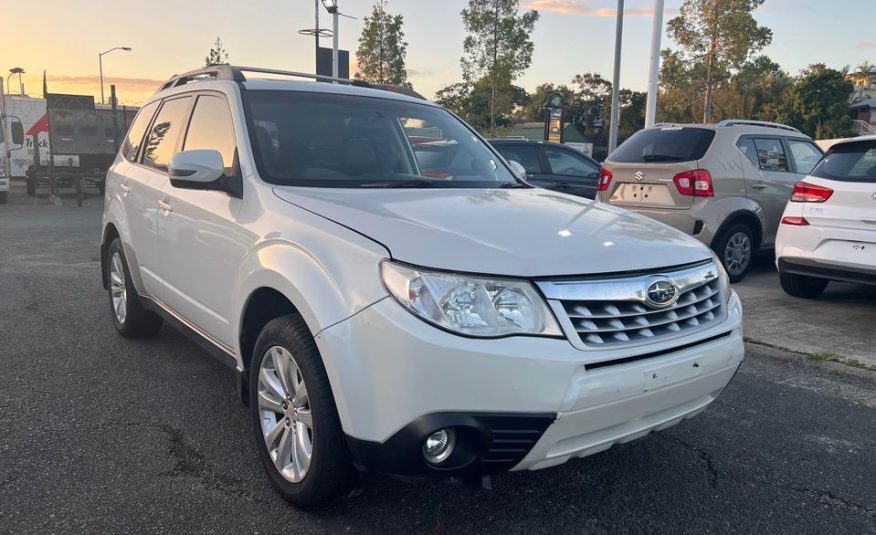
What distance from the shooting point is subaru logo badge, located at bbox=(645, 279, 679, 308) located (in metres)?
2.52

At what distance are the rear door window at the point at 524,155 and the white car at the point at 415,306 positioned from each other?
6.74 m

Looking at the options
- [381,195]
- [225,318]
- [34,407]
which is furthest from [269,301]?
[34,407]

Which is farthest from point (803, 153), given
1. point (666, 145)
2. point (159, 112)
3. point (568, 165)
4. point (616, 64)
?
point (616, 64)

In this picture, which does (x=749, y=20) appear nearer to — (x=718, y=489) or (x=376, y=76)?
(x=376, y=76)

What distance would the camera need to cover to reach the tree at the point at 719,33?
2872 cm

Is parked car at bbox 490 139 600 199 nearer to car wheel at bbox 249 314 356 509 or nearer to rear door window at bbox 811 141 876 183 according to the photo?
rear door window at bbox 811 141 876 183

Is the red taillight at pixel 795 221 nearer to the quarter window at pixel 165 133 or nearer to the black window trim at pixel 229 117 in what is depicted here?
the black window trim at pixel 229 117

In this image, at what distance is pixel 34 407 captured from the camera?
3.84m

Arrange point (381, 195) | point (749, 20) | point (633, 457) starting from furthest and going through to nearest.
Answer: point (749, 20), point (633, 457), point (381, 195)

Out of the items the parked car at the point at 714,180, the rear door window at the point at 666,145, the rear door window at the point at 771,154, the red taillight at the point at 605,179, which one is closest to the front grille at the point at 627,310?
the parked car at the point at 714,180

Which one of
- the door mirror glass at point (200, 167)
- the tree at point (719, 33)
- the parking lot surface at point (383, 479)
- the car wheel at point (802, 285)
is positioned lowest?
the parking lot surface at point (383, 479)

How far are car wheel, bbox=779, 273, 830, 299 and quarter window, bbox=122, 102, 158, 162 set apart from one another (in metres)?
5.71

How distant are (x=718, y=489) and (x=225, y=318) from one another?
2408 mm

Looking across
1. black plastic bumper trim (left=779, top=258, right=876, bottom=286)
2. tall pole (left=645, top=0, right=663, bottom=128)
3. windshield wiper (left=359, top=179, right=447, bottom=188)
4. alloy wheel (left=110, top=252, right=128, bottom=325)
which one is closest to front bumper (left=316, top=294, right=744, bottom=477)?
windshield wiper (left=359, top=179, right=447, bottom=188)
